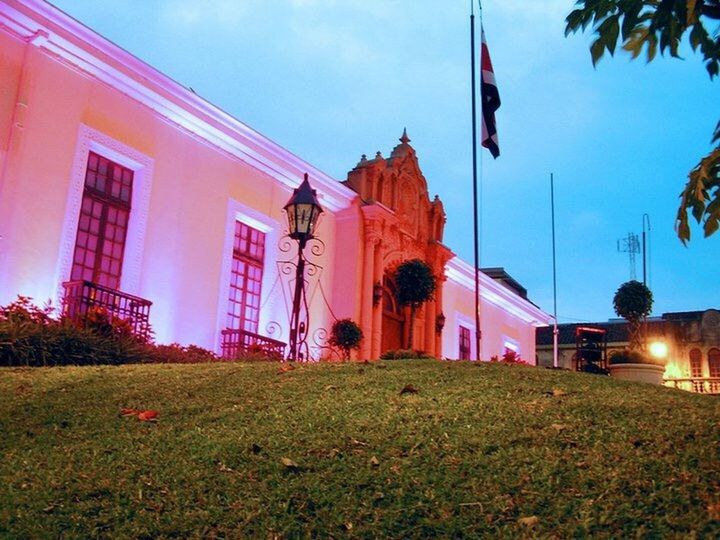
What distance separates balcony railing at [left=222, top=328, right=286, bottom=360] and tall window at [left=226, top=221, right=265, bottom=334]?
34 centimetres

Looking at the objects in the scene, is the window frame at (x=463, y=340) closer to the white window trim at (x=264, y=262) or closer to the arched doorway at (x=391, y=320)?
the arched doorway at (x=391, y=320)

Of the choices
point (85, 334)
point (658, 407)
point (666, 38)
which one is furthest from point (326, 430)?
point (85, 334)

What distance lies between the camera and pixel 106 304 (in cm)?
1102

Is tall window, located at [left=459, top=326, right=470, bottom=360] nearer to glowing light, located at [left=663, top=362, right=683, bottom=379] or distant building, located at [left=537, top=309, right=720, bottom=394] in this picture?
distant building, located at [left=537, top=309, right=720, bottom=394]

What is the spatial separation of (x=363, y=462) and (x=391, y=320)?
48.0 ft

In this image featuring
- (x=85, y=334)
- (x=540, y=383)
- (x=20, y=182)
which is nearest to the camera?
(x=540, y=383)

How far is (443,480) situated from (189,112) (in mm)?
10605

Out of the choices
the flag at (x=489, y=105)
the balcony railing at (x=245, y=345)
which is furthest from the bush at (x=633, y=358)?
the balcony railing at (x=245, y=345)

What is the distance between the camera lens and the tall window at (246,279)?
1409 centimetres

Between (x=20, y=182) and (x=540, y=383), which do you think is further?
(x=20, y=182)

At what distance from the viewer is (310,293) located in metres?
15.9

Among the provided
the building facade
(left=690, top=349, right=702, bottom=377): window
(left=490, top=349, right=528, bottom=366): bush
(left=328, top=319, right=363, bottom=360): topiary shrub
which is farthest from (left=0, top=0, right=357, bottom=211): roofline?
(left=690, top=349, right=702, bottom=377): window

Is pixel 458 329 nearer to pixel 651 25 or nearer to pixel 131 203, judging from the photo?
pixel 131 203

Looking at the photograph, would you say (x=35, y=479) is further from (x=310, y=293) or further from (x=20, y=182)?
(x=310, y=293)
